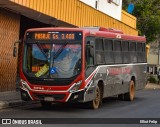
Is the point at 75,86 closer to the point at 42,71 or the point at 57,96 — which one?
the point at 57,96

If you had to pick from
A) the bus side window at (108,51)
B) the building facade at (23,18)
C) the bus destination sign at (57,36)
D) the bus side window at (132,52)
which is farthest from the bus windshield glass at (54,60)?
the bus side window at (132,52)

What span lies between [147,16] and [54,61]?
3240 cm

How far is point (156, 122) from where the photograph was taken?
1438 cm

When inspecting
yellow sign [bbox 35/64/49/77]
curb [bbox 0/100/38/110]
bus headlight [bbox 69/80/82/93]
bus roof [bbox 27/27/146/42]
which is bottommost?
curb [bbox 0/100/38/110]

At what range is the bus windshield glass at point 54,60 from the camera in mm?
16328

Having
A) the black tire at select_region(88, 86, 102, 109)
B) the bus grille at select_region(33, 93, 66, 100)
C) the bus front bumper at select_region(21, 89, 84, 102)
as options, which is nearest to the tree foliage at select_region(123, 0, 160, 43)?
→ the black tire at select_region(88, 86, 102, 109)

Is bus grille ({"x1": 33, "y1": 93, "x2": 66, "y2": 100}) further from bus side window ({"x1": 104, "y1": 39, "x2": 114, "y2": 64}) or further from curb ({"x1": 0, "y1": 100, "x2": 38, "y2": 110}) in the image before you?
bus side window ({"x1": 104, "y1": 39, "x2": 114, "y2": 64})

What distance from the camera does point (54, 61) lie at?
16438 millimetres

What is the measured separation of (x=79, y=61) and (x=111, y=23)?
580 inches

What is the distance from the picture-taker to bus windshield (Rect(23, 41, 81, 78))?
16.3 metres

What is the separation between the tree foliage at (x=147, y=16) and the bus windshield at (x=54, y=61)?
3141 centimetres

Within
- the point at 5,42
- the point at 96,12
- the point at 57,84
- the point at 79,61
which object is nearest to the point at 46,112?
the point at 57,84

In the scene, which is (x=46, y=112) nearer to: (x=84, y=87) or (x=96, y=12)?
(x=84, y=87)

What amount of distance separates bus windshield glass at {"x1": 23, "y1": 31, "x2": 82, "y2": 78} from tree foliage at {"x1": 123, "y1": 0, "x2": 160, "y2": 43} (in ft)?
103
